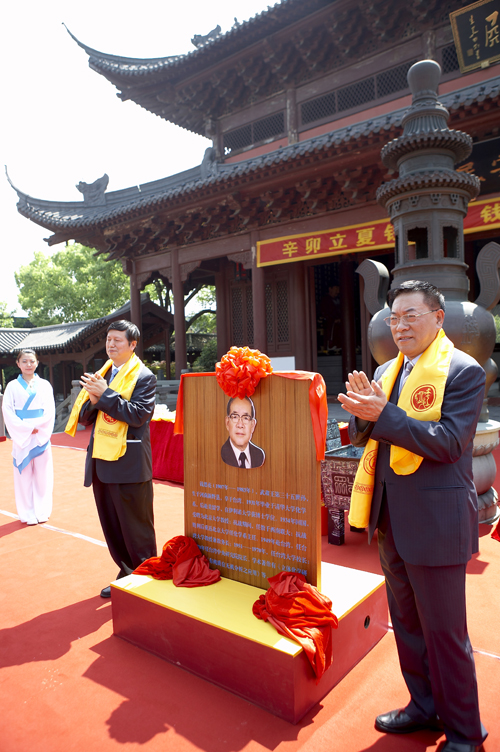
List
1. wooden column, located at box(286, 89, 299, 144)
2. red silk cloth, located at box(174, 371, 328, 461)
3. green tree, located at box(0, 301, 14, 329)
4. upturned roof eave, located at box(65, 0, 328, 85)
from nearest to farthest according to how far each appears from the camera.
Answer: red silk cloth, located at box(174, 371, 328, 461), upturned roof eave, located at box(65, 0, 328, 85), wooden column, located at box(286, 89, 299, 144), green tree, located at box(0, 301, 14, 329)

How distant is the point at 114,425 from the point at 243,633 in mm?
1526

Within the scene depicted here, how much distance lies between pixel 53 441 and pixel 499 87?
10.3m

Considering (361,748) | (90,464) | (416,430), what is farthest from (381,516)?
(90,464)

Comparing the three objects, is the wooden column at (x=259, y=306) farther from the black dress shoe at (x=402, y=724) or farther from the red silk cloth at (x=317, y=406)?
the black dress shoe at (x=402, y=724)

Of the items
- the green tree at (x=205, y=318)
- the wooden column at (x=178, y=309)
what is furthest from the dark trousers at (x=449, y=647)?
the green tree at (x=205, y=318)

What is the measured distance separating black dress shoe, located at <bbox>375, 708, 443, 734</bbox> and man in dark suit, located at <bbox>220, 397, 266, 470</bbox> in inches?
46.2

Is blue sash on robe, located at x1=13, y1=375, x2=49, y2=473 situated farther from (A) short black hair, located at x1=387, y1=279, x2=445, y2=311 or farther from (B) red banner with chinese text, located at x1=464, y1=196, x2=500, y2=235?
(B) red banner with chinese text, located at x1=464, y1=196, x2=500, y2=235

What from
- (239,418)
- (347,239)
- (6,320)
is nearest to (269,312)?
(347,239)

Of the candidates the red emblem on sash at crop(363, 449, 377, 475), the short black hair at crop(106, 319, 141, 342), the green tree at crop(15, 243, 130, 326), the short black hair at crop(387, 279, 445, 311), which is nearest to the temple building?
the short black hair at crop(106, 319, 141, 342)

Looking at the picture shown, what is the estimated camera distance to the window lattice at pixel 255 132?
1018 centimetres

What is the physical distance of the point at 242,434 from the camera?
2.43 m

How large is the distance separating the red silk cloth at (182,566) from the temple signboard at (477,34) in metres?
8.20

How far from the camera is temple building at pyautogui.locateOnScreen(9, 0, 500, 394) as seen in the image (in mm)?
7613

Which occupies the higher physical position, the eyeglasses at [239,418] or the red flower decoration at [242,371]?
the red flower decoration at [242,371]
